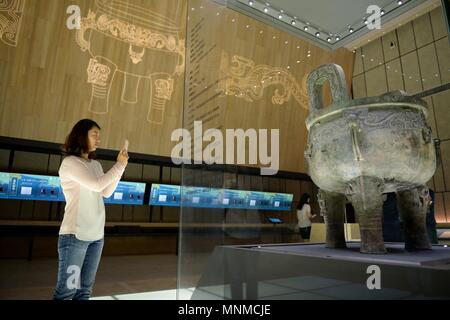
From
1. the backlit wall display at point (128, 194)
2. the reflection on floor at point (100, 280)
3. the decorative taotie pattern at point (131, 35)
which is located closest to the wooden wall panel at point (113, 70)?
the decorative taotie pattern at point (131, 35)

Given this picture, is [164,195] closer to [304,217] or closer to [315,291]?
[304,217]

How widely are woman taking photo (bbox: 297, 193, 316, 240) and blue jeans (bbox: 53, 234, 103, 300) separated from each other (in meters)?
3.23

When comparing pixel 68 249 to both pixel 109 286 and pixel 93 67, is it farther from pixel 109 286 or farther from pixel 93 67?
pixel 93 67

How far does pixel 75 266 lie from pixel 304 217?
11.4 feet

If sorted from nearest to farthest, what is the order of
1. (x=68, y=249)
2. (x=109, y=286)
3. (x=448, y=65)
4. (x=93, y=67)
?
1. (x=68, y=249)
2. (x=448, y=65)
3. (x=109, y=286)
4. (x=93, y=67)

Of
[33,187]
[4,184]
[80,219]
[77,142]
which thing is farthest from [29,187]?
[80,219]

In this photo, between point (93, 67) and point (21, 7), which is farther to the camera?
point (93, 67)

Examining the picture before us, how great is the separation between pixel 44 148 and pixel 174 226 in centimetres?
294

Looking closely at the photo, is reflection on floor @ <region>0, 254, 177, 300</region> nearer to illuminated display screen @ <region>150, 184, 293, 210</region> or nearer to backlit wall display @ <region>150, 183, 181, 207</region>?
illuminated display screen @ <region>150, 184, 293, 210</region>

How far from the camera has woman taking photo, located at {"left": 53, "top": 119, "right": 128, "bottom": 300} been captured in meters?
1.39

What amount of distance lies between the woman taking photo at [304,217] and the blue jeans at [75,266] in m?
3.23

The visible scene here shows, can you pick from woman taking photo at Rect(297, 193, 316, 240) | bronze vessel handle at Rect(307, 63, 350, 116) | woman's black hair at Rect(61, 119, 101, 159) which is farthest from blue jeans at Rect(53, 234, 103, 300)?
woman taking photo at Rect(297, 193, 316, 240)

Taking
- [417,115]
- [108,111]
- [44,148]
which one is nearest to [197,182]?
[417,115]

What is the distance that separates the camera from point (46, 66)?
4.27m
